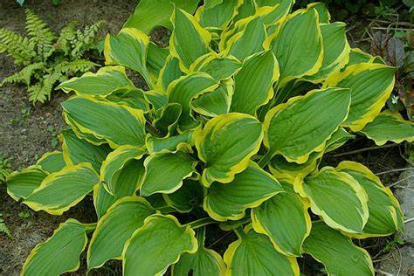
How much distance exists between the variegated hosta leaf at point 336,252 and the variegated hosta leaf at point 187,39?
3.19 feet

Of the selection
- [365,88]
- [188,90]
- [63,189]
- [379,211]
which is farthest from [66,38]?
[379,211]

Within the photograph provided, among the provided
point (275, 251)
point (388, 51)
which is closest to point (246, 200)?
point (275, 251)

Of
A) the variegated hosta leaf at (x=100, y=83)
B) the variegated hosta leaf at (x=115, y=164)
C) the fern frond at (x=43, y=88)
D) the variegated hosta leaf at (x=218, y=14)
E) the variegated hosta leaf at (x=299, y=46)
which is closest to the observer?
the variegated hosta leaf at (x=115, y=164)

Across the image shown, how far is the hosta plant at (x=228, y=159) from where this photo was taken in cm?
209

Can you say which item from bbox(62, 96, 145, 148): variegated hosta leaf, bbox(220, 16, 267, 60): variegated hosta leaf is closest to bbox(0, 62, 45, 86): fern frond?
bbox(62, 96, 145, 148): variegated hosta leaf

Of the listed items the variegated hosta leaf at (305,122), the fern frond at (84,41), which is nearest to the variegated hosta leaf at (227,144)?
the variegated hosta leaf at (305,122)

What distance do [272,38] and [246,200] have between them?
30.8 inches

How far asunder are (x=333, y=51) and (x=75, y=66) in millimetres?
1451

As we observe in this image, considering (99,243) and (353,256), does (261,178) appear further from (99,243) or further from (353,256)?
(99,243)

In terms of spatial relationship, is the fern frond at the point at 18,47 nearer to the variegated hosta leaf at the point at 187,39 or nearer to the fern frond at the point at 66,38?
the fern frond at the point at 66,38

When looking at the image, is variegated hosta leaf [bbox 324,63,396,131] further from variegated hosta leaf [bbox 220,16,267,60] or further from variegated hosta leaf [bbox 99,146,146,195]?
variegated hosta leaf [bbox 99,146,146,195]

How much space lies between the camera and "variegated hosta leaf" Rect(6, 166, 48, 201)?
255cm

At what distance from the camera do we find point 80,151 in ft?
8.27

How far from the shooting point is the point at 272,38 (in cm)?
241
